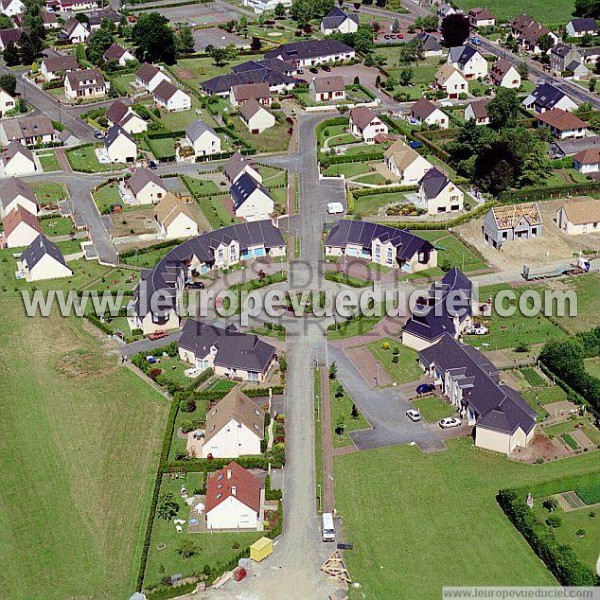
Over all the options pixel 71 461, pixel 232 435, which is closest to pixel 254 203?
pixel 232 435

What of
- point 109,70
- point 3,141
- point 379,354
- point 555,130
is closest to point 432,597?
point 379,354

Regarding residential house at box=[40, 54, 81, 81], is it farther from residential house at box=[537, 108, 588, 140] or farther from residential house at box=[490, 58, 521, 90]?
residential house at box=[537, 108, 588, 140]

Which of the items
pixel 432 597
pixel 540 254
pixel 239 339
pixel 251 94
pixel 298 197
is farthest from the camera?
pixel 251 94

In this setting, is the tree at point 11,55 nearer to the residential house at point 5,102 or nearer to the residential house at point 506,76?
the residential house at point 5,102

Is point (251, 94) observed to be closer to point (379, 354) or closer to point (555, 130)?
point (555, 130)

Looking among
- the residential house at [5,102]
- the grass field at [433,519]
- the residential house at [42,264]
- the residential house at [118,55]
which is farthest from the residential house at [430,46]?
the grass field at [433,519]

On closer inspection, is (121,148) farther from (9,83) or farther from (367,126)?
(9,83)
